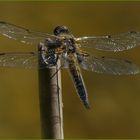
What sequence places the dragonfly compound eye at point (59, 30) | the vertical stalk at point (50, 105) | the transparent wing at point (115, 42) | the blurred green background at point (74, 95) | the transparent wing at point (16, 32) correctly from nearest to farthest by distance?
the vertical stalk at point (50, 105)
the dragonfly compound eye at point (59, 30)
the transparent wing at point (16, 32)
the transparent wing at point (115, 42)
the blurred green background at point (74, 95)

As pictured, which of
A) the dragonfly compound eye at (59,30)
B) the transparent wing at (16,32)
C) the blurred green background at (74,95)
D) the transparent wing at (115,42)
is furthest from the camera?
the blurred green background at (74,95)

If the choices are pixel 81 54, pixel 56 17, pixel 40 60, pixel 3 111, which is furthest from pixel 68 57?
pixel 56 17

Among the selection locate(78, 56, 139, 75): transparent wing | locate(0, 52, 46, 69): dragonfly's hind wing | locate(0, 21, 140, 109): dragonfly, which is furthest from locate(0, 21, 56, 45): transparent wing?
locate(78, 56, 139, 75): transparent wing

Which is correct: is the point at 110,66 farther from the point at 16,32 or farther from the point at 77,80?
the point at 16,32

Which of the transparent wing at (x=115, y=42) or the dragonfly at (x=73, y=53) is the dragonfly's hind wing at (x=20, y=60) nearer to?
the dragonfly at (x=73, y=53)

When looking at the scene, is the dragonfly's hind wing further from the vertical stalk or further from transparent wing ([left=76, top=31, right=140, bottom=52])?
the vertical stalk

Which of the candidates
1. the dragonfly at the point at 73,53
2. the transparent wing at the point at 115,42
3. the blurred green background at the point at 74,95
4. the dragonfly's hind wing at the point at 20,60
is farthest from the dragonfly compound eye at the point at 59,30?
the blurred green background at the point at 74,95

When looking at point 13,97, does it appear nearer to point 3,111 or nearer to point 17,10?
point 3,111
